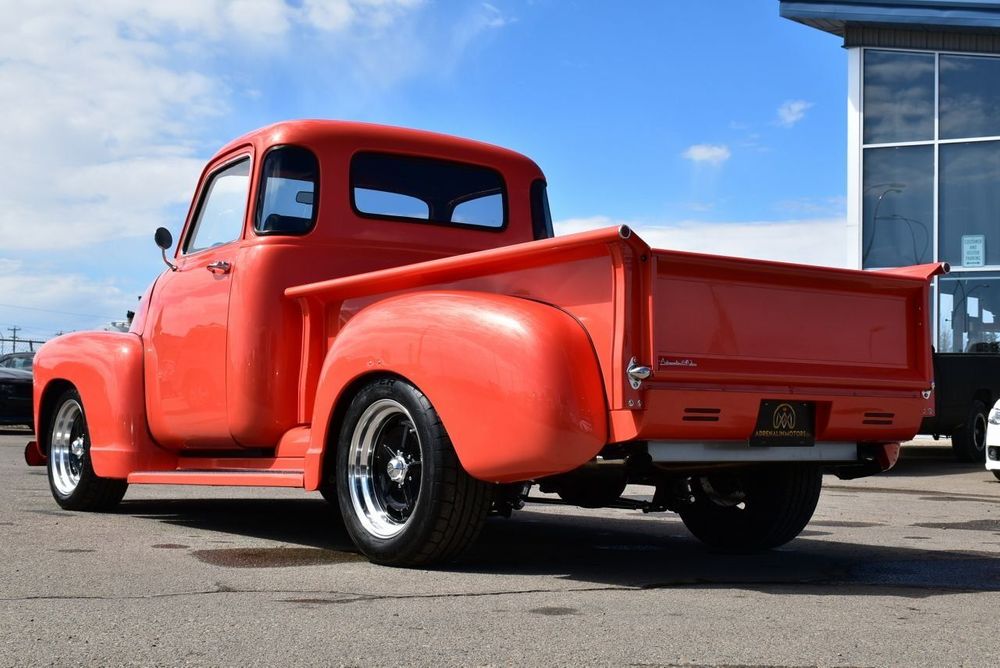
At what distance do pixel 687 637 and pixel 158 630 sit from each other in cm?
169

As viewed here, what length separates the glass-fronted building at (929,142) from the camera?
1925 centimetres

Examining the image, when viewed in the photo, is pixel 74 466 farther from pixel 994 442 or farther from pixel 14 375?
pixel 14 375

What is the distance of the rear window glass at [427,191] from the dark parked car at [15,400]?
12355mm

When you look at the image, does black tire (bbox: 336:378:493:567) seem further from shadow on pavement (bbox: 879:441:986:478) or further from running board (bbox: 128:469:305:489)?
shadow on pavement (bbox: 879:441:986:478)

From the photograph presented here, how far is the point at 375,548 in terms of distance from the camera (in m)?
5.53

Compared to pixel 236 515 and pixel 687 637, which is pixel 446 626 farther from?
pixel 236 515

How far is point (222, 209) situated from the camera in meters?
7.31

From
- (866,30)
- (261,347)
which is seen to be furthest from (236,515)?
(866,30)

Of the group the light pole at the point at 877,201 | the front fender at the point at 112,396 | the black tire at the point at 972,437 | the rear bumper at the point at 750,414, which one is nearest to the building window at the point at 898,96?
the light pole at the point at 877,201

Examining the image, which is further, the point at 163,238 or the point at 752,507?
the point at 163,238

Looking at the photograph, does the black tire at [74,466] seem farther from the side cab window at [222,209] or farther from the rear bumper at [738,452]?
the rear bumper at [738,452]

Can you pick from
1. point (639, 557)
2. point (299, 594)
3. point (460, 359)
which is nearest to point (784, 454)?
point (639, 557)

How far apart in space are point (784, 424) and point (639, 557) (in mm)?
1312

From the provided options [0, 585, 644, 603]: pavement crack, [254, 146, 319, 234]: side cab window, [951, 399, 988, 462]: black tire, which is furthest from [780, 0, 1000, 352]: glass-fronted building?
[0, 585, 644, 603]: pavement crack
